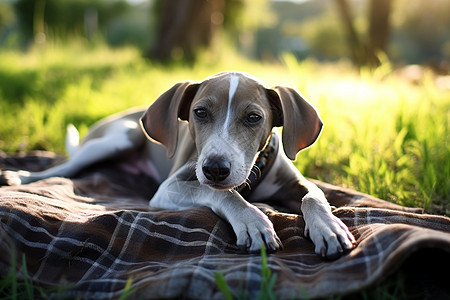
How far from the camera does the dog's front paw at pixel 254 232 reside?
7.32ft

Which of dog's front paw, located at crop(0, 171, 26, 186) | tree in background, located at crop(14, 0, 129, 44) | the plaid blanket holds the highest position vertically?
tree in background, located at crop(14, 0, 129, 44)

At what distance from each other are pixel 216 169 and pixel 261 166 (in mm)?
747

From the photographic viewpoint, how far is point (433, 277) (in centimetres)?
202

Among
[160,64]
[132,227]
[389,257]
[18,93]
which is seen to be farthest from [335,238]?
[160,64]

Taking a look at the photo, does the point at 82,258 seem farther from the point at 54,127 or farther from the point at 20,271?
the point at 54,127

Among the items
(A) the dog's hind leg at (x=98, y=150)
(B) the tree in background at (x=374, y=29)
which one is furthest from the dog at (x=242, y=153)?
(B) the tree in background at (x=374, y=29)

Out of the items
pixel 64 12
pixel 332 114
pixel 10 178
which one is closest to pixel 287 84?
pixel 332 114

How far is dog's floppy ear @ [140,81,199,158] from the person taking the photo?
288 centimetres

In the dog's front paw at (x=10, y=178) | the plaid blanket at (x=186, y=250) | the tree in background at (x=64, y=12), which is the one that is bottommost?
the dog's front paw at (x=10, y=178)

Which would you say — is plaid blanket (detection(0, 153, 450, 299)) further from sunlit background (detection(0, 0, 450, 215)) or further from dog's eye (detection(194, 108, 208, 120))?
sunlit background (detection(0, 0, 450, 215))

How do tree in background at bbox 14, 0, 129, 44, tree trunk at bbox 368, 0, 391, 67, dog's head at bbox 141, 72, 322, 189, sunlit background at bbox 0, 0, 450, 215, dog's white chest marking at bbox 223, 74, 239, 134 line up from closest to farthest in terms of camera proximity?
dog's head at bbox 141, 72, 322, 189 → dog's white chest marking at bbox 223, 74, 239, 134 → sunlit background at bbox 0, 0, 450, 215 → tree trunk at bbox 368, 0, 391, 67 → tree in background at bbox 14, 0, 129, 44

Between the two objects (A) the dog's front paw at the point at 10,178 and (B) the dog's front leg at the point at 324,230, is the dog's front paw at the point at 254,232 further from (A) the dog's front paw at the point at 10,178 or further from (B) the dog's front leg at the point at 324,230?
(A) the dog's front paw at the point at 10,178

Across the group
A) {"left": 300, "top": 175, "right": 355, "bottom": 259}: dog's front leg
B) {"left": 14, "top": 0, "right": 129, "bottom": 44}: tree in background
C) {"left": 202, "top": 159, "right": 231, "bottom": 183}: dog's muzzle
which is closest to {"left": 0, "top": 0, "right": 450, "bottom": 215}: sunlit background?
{"left": 300, "top": 175, "right": 355, "bottom": 259}: dog's front leg

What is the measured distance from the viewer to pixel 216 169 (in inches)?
92.3
